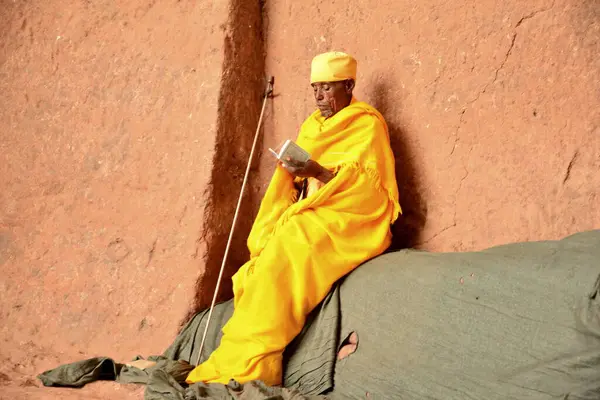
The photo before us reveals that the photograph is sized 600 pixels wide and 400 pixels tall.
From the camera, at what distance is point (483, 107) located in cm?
318

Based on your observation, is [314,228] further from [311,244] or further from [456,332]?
[456,332]

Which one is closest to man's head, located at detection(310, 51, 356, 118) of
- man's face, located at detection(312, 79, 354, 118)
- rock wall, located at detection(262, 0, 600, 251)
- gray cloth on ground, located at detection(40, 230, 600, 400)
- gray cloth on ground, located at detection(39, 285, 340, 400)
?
man's face, located at detection(312, 79, 354, 118)

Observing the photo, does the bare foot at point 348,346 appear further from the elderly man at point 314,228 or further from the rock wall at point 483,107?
the rock wall at point 483,107

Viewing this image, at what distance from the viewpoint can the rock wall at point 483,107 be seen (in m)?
2.84

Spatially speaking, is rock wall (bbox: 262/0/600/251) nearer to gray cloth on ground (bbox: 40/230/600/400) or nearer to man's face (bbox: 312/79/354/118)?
man's face (bbox: 312/79/354/118)

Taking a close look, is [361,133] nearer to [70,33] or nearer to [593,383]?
A: [593,383]

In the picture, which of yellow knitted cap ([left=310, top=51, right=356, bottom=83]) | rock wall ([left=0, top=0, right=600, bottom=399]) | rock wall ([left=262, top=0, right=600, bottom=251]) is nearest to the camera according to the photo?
rock wall ([left=262, top=0, right=600, bottom=251])

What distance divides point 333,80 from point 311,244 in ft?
2.87

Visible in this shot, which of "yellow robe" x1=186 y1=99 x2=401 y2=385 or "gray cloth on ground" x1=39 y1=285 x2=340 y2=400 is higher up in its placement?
"yellow robe" x1=186 y1=99 x2=401 y2=385

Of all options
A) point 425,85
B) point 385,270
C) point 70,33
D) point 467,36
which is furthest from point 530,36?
point 70,33

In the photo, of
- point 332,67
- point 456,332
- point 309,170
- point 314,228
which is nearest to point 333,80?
point 332,67

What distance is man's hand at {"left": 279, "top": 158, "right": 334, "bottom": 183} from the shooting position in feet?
10.6

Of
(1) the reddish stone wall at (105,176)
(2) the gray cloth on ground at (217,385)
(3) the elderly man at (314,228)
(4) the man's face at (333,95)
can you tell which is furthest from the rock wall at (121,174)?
(4) the man's face at (333,95)

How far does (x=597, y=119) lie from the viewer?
2.78 m
